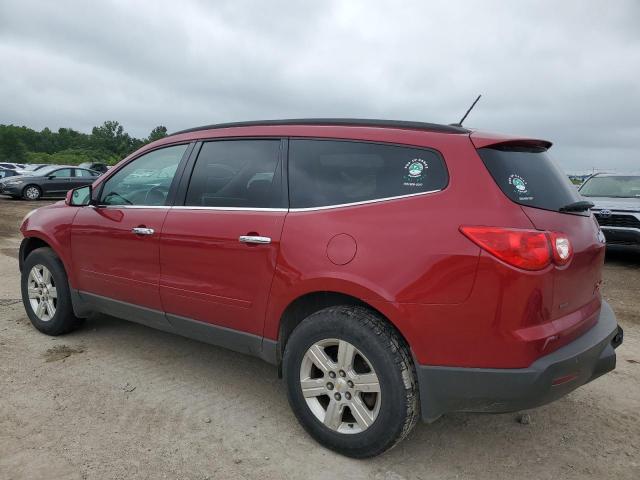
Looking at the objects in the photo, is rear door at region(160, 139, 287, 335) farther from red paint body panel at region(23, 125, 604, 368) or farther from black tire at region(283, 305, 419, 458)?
black tire at region(283, 305, 419, 458)

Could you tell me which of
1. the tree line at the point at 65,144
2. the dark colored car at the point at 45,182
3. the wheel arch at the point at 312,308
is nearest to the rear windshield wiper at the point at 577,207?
the wheel arch at the point at 312,308

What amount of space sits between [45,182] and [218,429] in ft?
64.9

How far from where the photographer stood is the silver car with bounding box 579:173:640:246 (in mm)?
8039

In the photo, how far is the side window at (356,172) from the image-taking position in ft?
8.56

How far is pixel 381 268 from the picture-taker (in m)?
2.51

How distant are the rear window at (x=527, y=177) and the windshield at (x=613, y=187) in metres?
7.39

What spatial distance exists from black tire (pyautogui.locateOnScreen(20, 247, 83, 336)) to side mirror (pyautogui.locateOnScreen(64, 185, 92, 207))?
510mm

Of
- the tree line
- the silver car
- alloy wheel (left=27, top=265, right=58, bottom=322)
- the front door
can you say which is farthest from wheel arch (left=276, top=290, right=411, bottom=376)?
the tree line

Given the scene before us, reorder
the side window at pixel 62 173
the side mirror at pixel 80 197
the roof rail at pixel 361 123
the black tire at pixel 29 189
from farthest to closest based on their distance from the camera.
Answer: the side window at pixel 62 173
the black tire at pixel 29 189
the side mirror at pixel 80 197
the roof rail at pixel 361 123

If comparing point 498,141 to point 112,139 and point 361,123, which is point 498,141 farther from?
point 112,139

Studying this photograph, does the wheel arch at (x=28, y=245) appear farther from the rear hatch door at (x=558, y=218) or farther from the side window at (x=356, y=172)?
the rear hatch door at (x=558, y=218)

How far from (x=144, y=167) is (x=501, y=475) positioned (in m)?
3.14

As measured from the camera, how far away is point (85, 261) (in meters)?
4.11

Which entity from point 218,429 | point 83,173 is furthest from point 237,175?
point 83,173
